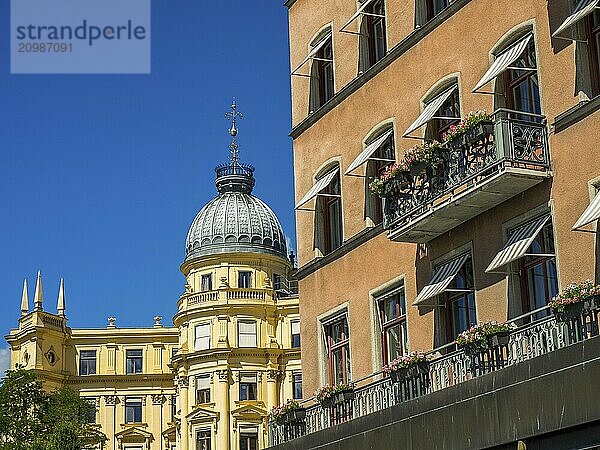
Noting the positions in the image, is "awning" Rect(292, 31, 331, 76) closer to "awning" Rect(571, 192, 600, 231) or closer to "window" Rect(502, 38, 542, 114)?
"window" Rect(502, 38, 542, 114)

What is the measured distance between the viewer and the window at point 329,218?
92.1ft

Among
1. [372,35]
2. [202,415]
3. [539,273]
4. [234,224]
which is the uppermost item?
[234,224]

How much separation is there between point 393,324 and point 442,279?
9.16ft

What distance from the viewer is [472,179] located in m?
20.7

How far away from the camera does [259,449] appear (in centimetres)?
7969

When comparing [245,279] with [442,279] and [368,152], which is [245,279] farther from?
[442,279]

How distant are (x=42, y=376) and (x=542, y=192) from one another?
72645 millimetres

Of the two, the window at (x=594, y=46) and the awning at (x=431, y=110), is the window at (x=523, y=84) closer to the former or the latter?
the window at (x=594, y=46)

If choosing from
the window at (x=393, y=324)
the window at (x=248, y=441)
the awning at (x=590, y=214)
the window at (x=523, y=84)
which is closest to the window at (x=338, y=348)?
the window at (x=393, y=324)

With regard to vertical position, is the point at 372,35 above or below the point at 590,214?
above

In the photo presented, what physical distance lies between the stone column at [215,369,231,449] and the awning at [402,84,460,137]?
58166mm

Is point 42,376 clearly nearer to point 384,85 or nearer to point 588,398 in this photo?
point 384,85

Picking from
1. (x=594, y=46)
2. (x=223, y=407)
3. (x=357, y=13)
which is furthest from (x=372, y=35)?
(x=223, y=407)

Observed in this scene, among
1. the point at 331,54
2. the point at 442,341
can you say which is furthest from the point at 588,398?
Result: the point at 331,54
